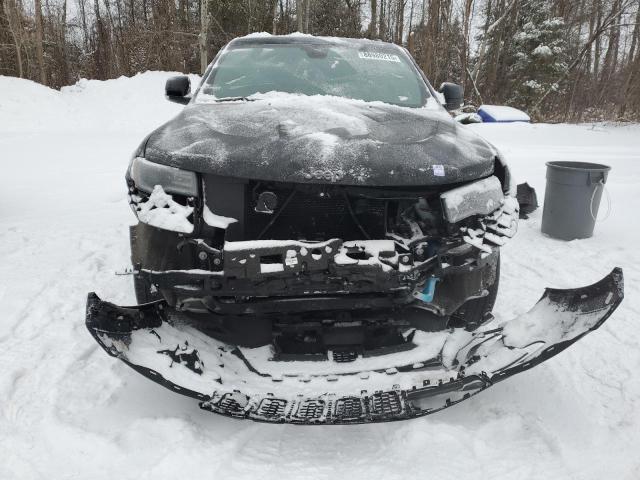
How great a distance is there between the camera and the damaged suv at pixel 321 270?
206 centimetres

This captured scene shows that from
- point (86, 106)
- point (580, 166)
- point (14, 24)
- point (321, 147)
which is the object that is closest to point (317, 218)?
point (321, 147)

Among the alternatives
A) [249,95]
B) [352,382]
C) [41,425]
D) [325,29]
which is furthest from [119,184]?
[325,29]

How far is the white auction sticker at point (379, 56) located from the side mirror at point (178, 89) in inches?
55.1

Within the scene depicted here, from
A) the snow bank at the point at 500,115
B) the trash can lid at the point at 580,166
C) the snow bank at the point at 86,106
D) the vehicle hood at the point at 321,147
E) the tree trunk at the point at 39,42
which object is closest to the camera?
the vehicle hood at the point at 321,147

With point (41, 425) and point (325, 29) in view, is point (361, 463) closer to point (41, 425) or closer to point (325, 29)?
point (41, 425)

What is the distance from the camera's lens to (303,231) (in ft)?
7.77

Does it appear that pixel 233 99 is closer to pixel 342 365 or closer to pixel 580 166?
pixel 342 365

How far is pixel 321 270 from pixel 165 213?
0.73 m

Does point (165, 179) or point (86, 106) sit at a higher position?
point (165, 179)

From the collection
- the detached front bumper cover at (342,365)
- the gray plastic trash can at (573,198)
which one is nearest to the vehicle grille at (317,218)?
the detached front bumper cover at (342,365)

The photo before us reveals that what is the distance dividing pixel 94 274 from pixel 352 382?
263cm

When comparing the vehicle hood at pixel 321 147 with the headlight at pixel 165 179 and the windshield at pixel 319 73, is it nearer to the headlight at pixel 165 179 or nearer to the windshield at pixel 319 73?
the headlight at pixel 165 179

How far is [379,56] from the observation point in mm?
3967

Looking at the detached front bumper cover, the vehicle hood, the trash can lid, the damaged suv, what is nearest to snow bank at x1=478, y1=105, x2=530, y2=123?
the trash can lid
